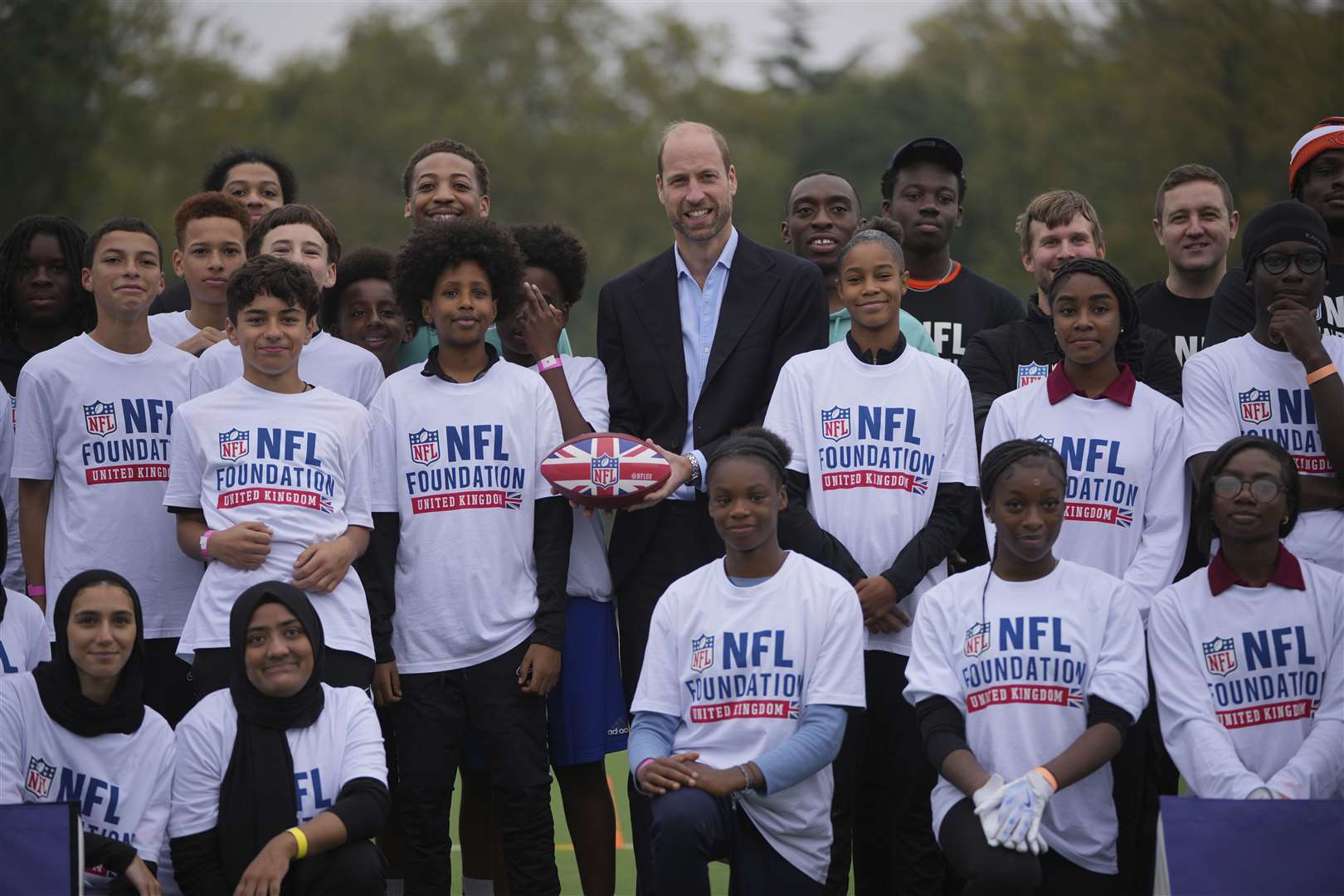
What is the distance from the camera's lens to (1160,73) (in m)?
31.3

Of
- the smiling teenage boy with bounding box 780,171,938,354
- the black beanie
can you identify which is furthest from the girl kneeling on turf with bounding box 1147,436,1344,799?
the smiling teenage boy with bounding box 780,171,938,354

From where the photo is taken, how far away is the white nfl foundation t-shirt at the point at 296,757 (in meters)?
5.34

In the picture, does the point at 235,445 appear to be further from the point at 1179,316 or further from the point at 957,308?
the point at 1179,316

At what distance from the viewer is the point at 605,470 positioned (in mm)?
5820

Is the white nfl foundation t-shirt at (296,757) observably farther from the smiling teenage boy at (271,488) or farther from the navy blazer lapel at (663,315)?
the navy blazer lapel at (663,315)

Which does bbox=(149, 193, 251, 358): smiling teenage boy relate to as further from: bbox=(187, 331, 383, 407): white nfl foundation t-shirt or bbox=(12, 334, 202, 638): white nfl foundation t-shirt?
bbox=(12, 334, 202, 638): white nfl foundation t-shirt

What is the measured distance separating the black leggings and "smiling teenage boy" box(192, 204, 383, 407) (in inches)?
109

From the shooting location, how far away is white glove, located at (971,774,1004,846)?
196 inches

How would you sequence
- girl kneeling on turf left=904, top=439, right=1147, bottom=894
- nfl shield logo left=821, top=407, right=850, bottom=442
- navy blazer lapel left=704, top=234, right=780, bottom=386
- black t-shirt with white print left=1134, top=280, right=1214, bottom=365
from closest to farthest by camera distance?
1. girl kneeling on turf left=904, top=439, right=1147, bottom=894
2. nfl shield logo left=821, top=407, right=850, bottom=442
3. navy blazer lapel left=704, top=234, right=780, bottom=386
4. black t-shirt with white print left=1134, top=280, right=1214, bottom=365

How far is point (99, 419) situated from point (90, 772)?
4.68 ft

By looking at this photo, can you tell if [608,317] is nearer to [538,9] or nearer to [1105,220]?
[1105,220]

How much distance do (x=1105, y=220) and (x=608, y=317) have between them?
2722 centimetres

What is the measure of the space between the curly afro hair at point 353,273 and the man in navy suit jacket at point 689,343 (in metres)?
1.06

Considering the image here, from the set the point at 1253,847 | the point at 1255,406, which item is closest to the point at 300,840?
the point at 1253,847
